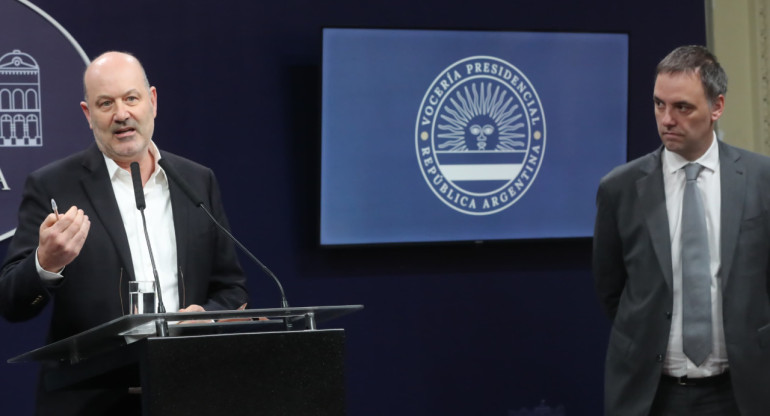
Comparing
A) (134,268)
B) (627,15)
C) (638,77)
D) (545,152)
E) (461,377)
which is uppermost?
(627,15)

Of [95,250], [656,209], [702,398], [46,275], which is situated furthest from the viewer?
[656,209]

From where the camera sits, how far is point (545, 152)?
489 cm

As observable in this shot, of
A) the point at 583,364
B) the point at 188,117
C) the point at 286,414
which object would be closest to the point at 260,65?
the point at 188,117

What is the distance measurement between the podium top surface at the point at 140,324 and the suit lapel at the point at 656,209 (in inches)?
50.5

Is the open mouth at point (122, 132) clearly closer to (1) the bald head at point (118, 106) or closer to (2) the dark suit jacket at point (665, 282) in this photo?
(1) the bald head at point (118, 106)

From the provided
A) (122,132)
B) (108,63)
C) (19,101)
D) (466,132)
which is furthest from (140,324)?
(466,132)

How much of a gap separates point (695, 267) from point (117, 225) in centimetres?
172

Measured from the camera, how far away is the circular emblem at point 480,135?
15.6 feet

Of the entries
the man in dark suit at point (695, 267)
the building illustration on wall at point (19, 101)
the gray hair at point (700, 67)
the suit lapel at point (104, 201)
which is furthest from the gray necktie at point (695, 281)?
the building illustration on wall at point (19, 101)

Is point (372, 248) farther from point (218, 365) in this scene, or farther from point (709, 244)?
point (218, 365)

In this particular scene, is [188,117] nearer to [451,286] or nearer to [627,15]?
[451,286]

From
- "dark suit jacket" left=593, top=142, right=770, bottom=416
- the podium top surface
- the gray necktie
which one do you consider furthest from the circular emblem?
the podium top surface

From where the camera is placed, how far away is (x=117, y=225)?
9.29ft

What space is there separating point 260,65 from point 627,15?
1.90 m
